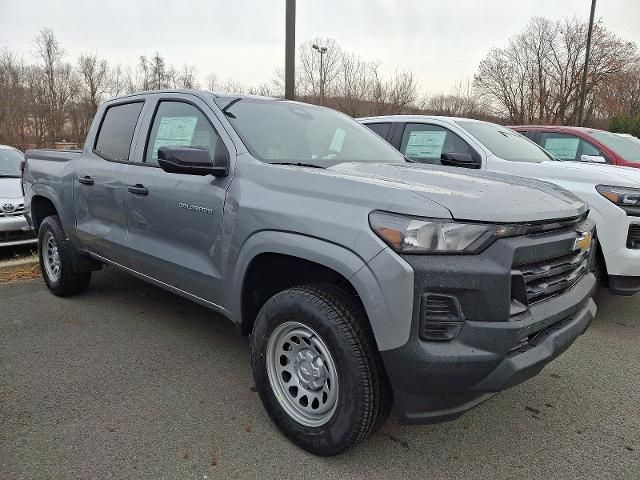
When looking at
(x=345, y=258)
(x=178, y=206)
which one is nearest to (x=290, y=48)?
(x=178, y=206)

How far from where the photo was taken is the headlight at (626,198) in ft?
13.3

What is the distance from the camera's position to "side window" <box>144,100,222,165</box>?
3.24 meters

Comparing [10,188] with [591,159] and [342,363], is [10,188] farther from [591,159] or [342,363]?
[591,159]

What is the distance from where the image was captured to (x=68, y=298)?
4.88m

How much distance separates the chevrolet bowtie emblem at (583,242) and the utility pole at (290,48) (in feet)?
17.2

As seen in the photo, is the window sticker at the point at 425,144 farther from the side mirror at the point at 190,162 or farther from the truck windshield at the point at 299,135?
the side mirror at the point at 190,162

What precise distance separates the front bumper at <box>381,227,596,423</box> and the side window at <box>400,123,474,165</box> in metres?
3.62

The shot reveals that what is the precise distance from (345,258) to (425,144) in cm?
406

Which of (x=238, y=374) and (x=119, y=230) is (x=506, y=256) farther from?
(x=119, y=230)

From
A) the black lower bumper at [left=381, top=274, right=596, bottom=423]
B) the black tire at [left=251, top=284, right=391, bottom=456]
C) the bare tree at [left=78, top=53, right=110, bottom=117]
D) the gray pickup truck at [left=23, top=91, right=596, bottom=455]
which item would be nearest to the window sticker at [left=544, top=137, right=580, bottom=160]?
the gray pickup truck at [left=23, top=91, right=596, bottom=455]

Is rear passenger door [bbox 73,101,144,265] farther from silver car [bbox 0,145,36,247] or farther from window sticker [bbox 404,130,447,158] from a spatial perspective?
window sticker [bbox 404,130,447,158]

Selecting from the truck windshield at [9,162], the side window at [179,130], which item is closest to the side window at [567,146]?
the side window at [179,130]

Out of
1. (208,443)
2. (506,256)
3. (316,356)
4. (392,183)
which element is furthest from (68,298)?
(506,256)

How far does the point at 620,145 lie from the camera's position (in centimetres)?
779
